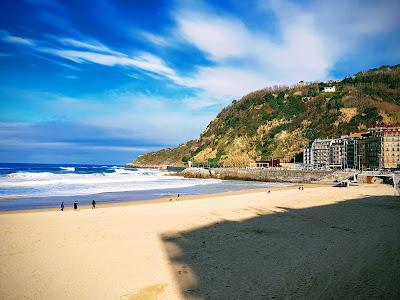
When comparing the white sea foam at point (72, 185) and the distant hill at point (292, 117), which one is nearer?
the white sea foam at point (72, 185)

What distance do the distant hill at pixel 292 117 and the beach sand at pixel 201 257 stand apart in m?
84.8

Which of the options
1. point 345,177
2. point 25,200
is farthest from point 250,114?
point 25,200

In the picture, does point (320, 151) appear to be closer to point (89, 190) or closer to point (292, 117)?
point (292, 117)

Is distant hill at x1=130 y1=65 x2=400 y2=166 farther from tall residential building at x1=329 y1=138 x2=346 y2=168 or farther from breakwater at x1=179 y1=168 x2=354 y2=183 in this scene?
breakwater at x1=179 y1=168 x2=354 y2=183

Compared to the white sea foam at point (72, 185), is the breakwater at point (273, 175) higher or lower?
higher

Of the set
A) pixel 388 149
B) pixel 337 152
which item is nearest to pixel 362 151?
pixel 388 149

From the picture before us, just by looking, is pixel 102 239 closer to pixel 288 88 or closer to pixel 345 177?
pixel 345 177

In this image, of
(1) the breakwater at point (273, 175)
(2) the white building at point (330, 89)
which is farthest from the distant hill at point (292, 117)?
(1) the breakwater at point (273, 175)

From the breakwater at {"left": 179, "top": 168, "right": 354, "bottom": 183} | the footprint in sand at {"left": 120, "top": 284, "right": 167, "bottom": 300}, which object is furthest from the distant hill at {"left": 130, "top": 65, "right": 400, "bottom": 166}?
the footprint in sand at {"left": 120, "top": 284, "right": 167, "bottom": 300}

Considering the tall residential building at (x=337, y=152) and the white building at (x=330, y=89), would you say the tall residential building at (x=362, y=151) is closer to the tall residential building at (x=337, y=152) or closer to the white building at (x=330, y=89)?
the tall residential building at (x=337, y=152)

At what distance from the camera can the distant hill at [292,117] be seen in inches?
4318

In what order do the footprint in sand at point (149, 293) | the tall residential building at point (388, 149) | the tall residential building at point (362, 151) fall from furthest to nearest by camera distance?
1. the tall residential building at point (362, 151)
2. the tall residential building at point (388, 149)
3. the footprint in sand at point (149, 293)

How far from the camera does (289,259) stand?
34.4ft

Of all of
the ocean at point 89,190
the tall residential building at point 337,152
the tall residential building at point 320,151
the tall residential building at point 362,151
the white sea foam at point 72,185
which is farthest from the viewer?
the tall residential building at point 320,151
